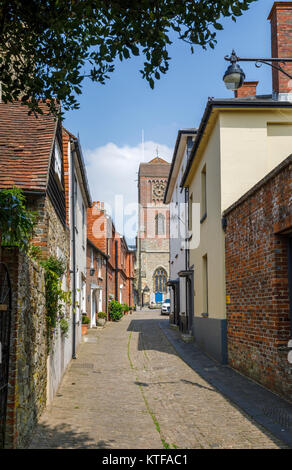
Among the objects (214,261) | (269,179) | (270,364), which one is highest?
(269,179)

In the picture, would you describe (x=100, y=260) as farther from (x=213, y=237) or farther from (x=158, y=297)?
(x=158, y=297)

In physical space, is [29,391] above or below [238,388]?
above

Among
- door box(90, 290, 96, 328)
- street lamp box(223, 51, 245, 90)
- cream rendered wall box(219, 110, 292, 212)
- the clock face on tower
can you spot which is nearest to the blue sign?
the clock face on tower

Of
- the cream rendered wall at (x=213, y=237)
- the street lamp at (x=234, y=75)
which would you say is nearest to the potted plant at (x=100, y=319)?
the cream rendered wall at (x=213, y=237)

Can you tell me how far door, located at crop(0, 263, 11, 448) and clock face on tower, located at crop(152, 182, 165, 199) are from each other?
221 feet

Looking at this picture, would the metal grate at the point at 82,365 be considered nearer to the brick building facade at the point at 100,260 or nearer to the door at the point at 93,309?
the brick building facade at the point at 100,260

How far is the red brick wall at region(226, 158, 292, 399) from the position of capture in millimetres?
7711

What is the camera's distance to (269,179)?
820 cm

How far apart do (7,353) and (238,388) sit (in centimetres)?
506

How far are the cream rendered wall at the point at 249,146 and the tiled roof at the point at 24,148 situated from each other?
Result: 4.42 meters

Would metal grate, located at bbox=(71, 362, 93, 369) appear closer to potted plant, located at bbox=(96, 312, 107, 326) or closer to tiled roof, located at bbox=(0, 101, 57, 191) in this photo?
tiled roof, located at bbox=(0, 101, 57, 191)

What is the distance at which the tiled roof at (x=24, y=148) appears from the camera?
8.09 m
